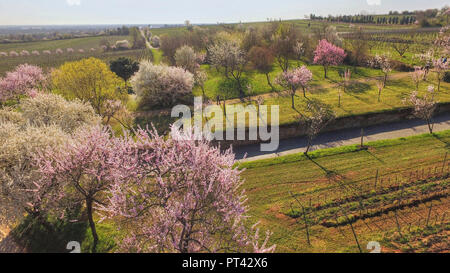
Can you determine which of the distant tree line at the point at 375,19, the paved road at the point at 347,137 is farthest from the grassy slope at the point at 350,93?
the distant tree line at the point at 375,19

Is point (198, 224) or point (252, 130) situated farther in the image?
point (252, 130)

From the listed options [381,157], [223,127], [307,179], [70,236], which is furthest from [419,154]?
[70,236]

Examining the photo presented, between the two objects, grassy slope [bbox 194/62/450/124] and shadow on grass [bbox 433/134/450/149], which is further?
grassy slope [bbox 194/62/450/124]

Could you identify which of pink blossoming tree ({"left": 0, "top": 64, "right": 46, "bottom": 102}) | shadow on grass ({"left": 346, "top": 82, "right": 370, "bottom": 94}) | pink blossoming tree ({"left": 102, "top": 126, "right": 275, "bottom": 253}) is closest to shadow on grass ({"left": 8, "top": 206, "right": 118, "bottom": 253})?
pink blossoming tree ({"left": 102, "top": 126, "right": 275, "bottom": 253})

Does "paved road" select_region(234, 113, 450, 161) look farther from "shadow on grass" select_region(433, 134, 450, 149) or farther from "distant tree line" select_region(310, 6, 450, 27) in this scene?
"distant tree line" select_region(310, 6, 450, 27)

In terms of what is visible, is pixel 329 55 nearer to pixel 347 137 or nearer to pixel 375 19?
pixel 347 137

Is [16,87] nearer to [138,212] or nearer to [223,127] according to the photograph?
[223,127]

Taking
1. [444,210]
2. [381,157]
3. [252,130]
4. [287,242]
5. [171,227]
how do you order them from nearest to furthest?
[171,227] → [287,242] → [444,210] → [381,157] → [252,130]

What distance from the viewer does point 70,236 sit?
1544 cm

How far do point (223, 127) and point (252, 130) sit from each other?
11.3ft

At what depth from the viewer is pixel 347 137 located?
89.6ft

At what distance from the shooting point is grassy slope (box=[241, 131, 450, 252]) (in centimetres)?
1466

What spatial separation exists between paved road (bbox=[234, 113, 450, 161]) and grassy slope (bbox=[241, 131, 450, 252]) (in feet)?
5.85
